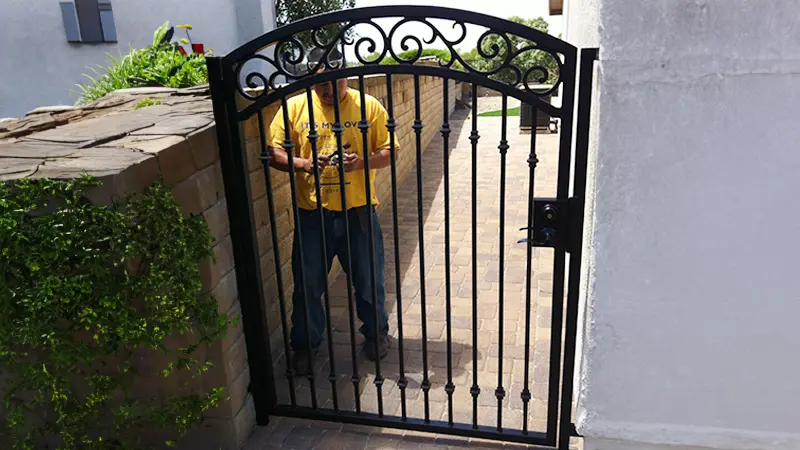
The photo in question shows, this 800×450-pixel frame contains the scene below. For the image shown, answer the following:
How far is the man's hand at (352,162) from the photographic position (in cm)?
298

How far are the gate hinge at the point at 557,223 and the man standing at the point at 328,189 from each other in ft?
2.88

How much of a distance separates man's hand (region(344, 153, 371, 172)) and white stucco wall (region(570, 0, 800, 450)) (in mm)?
1305

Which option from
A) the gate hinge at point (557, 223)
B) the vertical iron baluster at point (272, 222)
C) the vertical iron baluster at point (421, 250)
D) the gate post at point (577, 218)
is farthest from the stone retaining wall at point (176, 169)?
the gate post at point (577, 218)

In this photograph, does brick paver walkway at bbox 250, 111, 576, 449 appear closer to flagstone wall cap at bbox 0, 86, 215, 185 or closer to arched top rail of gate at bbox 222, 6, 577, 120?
arched top rail of gate at bbox 222, 6, 577, 120

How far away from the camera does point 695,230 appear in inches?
80.7

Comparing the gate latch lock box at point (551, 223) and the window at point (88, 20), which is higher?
the window at point (88, 20)

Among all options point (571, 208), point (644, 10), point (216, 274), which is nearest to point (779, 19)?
point (644, 10)

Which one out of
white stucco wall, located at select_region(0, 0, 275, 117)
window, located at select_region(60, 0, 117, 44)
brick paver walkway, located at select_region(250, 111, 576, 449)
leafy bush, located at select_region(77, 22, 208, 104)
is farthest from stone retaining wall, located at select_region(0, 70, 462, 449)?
window, located at select_region(60, 0, 117, 44)

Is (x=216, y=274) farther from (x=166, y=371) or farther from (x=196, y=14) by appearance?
(x=196, y=14)

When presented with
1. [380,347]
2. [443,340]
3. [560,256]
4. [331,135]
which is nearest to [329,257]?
[380,347]

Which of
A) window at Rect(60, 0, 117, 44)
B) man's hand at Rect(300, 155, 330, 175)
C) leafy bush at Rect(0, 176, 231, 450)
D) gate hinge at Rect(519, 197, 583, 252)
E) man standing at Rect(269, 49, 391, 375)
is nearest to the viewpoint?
leafy bush at Rect(0, 176, 231, 450)

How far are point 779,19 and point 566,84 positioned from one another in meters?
0.70

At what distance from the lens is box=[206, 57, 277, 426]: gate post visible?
258cm

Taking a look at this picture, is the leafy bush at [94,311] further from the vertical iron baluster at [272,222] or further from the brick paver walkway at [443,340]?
the brick paver walkway at [443,340]
